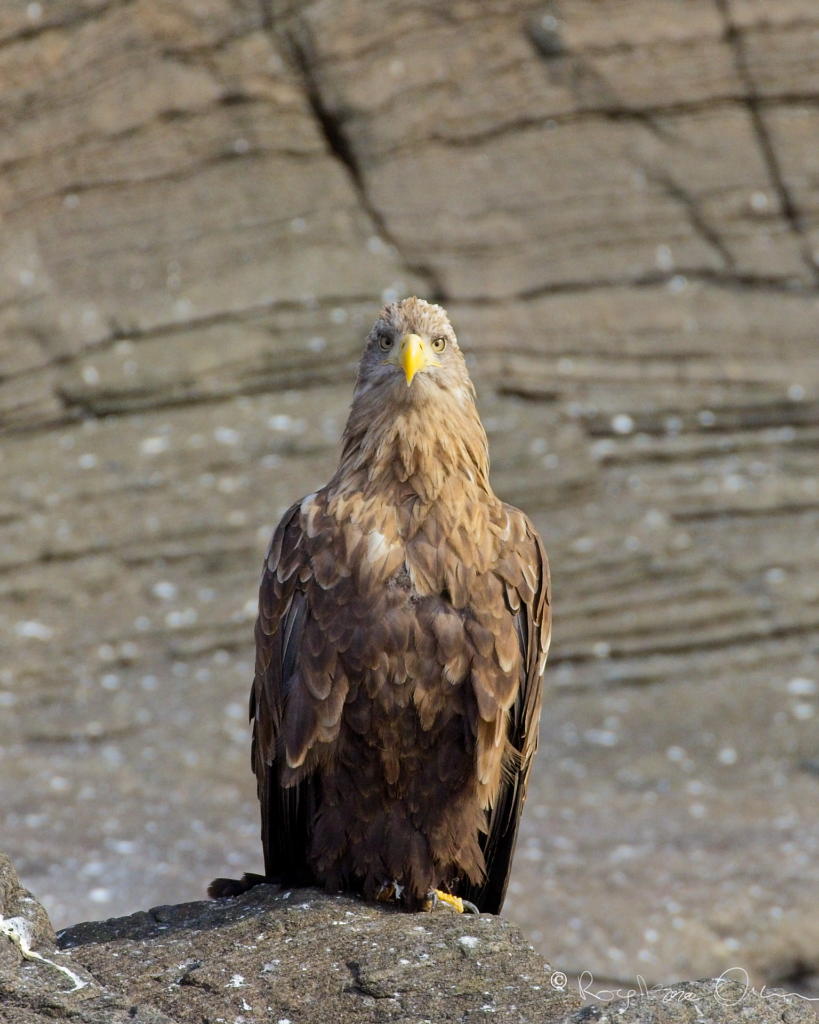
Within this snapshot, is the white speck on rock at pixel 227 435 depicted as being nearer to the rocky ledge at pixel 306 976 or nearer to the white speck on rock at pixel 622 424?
the white speck on rock at pixel 622 424

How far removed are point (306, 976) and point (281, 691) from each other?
107 cm

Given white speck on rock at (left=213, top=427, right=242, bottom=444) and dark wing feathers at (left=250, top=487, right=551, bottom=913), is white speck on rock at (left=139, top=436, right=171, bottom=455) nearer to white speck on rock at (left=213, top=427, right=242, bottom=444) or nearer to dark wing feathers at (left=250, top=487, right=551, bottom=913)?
white speck on rock at (left=213, top=427, right=242, bottom=444)

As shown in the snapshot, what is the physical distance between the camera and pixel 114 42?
11.7 meters

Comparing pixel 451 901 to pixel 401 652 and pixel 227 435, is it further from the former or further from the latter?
pixel 227 435

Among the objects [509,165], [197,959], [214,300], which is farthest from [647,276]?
[197,959]

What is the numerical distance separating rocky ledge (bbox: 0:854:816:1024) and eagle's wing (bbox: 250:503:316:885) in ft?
1.39

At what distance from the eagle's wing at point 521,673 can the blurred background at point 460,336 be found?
4579 mm

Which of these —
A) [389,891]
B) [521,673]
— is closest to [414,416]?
[521,673]

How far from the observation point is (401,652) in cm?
Answer: 449

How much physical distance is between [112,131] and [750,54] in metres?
5.79

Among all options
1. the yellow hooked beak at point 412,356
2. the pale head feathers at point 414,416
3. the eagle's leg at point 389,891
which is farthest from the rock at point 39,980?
the yellow hooked beak at point 412,356

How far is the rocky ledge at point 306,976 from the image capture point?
3.47m

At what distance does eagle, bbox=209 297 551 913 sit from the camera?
4539 mm

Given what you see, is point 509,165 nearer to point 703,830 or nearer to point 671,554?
point 671,554
